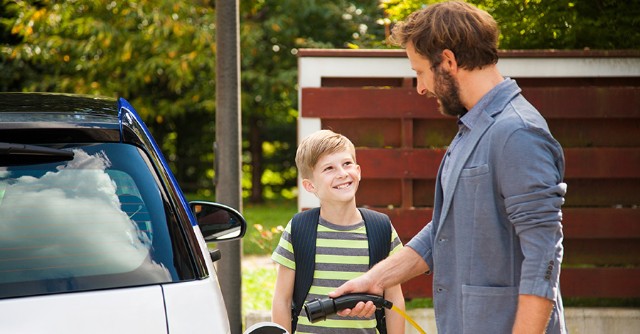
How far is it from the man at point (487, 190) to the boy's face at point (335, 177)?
1048 millimetres

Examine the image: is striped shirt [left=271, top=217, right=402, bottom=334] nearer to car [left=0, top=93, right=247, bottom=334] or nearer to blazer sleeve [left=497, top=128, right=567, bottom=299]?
car [left=0, top=93, right=247, bottom=334]

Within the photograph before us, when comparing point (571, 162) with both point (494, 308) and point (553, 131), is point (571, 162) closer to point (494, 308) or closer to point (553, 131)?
point (553, 131)

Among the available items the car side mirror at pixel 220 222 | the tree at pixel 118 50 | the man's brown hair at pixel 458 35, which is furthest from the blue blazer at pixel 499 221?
the tree at pixel 118 50

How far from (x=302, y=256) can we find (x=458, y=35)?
145 cm

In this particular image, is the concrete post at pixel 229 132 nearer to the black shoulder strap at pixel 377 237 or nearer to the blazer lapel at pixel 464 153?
the black shoulder strap at pixel 377 237

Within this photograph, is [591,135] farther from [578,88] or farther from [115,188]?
[115,188]

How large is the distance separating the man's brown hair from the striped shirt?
129cm

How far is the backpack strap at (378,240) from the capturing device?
388cm

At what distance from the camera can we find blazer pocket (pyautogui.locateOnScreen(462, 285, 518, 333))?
267cm

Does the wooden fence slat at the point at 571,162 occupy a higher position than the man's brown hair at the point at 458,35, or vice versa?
the man's brown hair at the point at 458,35

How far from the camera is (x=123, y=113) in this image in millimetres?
3186

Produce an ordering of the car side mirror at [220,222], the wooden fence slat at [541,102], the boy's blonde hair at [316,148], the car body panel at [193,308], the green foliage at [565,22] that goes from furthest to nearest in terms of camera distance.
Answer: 1. the green foliage at [565,22]
2. the wooden fence slat at [541,102]
3. the car side mirror at [220,222]
4. the boy's blonde hair at [316,148]
5. the car body panel at [193,308]

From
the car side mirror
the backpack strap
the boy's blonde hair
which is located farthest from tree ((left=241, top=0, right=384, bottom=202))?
the backpack strap

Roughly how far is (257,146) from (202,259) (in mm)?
19549
